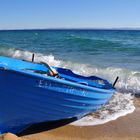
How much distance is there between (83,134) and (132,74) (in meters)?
6.06

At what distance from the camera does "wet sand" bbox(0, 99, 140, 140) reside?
681cm

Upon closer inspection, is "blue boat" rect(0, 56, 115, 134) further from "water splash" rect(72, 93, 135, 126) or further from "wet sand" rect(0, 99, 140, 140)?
"water splash" rect(72, 93, 135, 126)

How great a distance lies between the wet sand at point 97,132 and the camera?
268 inches

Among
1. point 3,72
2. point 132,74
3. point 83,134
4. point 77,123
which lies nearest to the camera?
point 3,72

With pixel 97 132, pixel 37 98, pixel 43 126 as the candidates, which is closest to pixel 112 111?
pixel 97 132

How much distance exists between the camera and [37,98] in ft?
20.7

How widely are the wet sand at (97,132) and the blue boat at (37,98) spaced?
0.83 ft

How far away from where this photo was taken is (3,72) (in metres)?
5.92

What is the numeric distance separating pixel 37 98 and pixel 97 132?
1.51 meters

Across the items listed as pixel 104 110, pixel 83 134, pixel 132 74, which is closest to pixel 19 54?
pixel 132 74

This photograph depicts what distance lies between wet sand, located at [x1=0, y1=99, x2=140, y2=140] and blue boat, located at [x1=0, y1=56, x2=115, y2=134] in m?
0.25

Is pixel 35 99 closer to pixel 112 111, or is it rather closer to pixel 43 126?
pixel 43 126

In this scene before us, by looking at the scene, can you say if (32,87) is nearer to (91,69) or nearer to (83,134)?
(83,134)

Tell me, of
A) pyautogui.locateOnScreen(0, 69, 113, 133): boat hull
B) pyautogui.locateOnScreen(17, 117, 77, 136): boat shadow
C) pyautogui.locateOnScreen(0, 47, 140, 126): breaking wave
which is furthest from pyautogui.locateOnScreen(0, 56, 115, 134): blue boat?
pyautogui.locateOnScreen(0, 47, 140, 126): breaking wave
